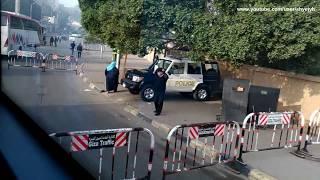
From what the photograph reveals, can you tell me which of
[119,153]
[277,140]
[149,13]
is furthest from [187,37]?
[119,153]

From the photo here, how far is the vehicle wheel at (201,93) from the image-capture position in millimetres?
15734

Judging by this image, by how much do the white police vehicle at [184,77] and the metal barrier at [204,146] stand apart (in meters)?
6.45

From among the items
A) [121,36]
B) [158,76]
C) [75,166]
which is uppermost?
[121,36]

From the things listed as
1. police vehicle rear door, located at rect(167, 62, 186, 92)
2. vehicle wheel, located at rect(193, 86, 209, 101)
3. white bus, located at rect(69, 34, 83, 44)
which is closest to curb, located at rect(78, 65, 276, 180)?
police vehicle rear door, located at rect(167, 62, 186, 92)

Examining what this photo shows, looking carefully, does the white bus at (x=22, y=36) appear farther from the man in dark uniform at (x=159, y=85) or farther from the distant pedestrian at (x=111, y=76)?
the man in dark uniform at (x=159, y=85)

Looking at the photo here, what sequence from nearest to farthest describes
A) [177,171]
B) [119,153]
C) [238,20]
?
[177,171] → [119,153] → [238,20]

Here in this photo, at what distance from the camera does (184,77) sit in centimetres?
Answer: 1545

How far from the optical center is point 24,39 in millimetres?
24328

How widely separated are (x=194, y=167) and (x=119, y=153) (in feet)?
4.55

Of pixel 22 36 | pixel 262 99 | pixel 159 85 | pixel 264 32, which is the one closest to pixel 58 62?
pixel 22 36

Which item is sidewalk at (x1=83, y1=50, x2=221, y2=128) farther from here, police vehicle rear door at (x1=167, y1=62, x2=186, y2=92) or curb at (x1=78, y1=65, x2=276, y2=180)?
police vehicle rear door at (x1=167, y1=62, x2=186, y2=92)

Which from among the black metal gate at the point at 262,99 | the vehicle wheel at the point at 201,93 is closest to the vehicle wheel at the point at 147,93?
the vehicle wheel at the point at 201,93

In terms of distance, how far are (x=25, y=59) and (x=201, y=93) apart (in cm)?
1168

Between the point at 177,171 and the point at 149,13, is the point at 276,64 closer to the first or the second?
the point at 149,13
